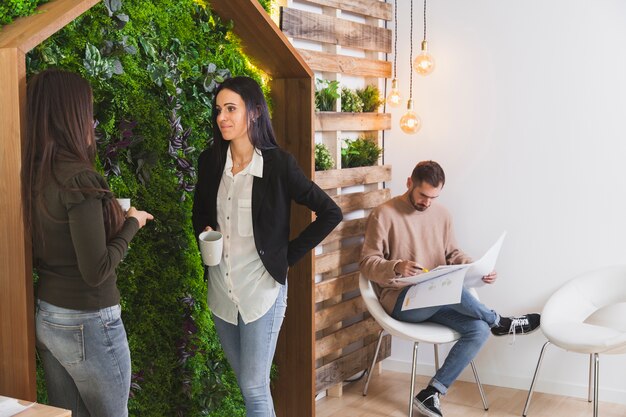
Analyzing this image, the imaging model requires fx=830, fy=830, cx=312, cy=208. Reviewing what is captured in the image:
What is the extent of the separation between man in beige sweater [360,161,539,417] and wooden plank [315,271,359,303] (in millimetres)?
207

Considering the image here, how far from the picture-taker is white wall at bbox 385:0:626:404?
4504mm

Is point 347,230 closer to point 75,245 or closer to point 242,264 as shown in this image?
point 242,264

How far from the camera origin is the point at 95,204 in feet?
7.34

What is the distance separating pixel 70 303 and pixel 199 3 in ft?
4.97

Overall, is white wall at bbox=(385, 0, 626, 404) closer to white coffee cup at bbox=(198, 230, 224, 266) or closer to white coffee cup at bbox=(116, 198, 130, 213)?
white coffee cup at bbox=(198, 230, 224, 266)

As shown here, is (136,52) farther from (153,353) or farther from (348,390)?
(348,390)

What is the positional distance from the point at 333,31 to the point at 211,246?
192cm

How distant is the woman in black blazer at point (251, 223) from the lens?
9.76ft

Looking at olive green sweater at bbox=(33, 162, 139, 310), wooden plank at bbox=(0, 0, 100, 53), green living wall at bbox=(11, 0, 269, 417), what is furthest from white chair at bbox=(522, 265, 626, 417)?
wooden plank at bbox=(0, 0, 100, 53)

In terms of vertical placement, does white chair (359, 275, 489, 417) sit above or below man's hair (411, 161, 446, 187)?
below

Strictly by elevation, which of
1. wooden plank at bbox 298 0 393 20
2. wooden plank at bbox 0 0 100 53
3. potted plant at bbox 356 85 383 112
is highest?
wooden plank at bbox 298 0 393 20

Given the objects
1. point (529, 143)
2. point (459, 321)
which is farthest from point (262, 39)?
point (529, 143)

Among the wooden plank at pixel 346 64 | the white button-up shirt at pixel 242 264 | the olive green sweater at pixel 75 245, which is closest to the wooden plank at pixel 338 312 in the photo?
the wooden plank at pixel 346 64

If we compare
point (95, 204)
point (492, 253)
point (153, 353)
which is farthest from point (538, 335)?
point (95, 204)
